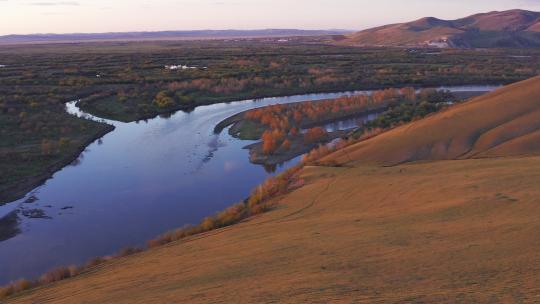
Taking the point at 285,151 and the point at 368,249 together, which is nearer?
the point at 368,249

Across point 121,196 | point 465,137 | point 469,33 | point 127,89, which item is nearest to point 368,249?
point 121,196

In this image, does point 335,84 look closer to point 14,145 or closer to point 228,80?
point 228,80

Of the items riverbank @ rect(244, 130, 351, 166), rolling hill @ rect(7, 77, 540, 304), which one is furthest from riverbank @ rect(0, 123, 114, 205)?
rolling hill @ rect(7, 77, 540, 304)

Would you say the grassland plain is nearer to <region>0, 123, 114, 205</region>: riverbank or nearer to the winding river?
<region>0, 123, 114, 205</region>: riverbank

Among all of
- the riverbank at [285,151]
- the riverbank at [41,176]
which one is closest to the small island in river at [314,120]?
the riverbank at [285,151]

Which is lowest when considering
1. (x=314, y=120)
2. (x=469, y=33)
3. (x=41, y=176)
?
(x=41, y=176)

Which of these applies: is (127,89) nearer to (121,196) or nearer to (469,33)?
(121,196)

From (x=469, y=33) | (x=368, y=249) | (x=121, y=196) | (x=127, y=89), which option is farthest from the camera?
(x=469, y=33)
